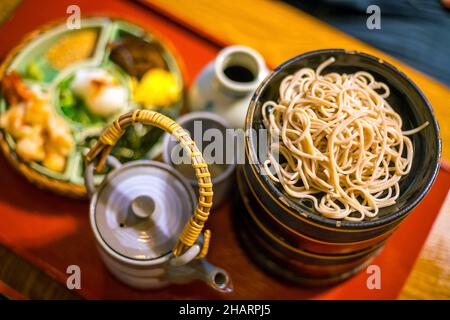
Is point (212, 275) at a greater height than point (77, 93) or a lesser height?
lesser

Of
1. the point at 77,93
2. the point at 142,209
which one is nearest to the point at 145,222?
the point at 142,209

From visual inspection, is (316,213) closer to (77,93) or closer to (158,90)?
(158,90)

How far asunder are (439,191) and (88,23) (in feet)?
4.18

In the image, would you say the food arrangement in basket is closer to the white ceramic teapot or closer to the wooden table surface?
the wooden table surface

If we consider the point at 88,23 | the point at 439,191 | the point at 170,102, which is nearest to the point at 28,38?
the point at 88,23

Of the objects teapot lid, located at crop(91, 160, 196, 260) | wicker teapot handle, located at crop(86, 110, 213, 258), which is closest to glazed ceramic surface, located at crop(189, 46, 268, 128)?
teapot lid, located at crop(91, 160, 196, 260)

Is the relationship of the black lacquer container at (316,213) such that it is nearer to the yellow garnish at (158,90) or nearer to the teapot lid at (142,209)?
the teapot lid at (142,209)

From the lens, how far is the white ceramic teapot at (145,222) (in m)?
1.08

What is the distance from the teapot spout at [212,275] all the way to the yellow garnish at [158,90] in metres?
0.60

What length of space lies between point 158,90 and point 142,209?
53 cm

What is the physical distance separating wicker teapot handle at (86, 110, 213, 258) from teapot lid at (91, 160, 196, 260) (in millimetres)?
86

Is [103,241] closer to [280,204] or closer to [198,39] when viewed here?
[280,204]

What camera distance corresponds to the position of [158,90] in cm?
153

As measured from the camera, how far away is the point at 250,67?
54.6 inches
